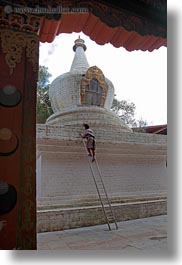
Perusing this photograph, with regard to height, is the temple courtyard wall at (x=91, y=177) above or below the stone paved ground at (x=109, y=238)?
above

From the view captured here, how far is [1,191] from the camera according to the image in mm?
1733

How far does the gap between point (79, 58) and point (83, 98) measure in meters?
2.06

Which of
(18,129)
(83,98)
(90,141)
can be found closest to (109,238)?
(90,141)

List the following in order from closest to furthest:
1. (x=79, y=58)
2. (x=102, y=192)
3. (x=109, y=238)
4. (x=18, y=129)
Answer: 1. (x=18, y=129)
2. (x=109, y=238)
3. (x=102, y=192)
4. (x=79, y=58)

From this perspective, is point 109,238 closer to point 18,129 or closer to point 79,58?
point 18,129

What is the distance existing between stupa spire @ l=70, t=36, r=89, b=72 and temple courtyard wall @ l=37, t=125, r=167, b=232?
133 inches

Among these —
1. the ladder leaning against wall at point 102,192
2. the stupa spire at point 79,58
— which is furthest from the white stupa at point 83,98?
the ladder leaning against wall at point 102,192

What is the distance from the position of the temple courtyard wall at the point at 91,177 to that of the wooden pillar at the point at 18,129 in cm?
312

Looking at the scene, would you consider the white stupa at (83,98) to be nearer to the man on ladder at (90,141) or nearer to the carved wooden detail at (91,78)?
the carved wooden detail at (91,78)

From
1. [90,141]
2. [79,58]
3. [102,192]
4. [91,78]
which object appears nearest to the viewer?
[90,141]

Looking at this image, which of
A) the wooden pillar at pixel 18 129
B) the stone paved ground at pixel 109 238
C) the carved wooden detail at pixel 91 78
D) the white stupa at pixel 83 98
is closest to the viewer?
the wooden pillar at pixel 18 129

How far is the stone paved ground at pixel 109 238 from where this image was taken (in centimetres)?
337

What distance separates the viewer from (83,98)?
26.0 feet

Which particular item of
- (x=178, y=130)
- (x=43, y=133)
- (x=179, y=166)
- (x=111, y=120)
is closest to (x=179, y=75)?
(x=178, y=130)
